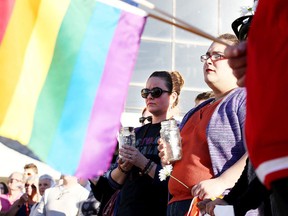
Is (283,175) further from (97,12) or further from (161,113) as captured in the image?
(161,113)

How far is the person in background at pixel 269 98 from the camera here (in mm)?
2086

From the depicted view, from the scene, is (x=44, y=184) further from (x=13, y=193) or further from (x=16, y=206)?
(x=13, y=193)

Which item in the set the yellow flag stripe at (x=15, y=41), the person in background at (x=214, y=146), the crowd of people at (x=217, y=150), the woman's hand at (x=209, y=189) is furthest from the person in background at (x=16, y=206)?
the yellow flag stripe at (x=15, y=41)

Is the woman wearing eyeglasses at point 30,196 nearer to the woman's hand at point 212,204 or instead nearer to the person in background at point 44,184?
the person in background at point 44,184

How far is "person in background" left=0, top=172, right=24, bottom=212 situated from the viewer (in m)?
9.53

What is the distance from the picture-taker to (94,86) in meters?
2.97

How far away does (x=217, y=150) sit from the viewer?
399 centimetres

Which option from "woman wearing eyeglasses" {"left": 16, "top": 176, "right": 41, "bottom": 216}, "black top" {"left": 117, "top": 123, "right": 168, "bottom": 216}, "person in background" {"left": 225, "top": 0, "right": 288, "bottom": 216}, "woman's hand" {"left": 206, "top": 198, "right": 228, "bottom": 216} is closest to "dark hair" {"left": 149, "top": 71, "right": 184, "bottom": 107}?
"black top" {"left": 117, "top": 123, "right": 168, "bottom": 216}

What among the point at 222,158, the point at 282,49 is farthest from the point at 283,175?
the point at 222,158

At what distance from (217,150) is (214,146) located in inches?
1.0

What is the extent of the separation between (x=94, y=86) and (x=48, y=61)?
199 mm

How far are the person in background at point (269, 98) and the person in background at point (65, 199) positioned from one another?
5.13 meters

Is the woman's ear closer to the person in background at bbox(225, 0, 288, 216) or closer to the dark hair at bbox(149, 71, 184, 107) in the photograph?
the dark hair at bbox(149, 71, 184, 107)

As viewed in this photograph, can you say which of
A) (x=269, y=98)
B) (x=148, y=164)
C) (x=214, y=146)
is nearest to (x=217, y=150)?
(x=214, y=146)
